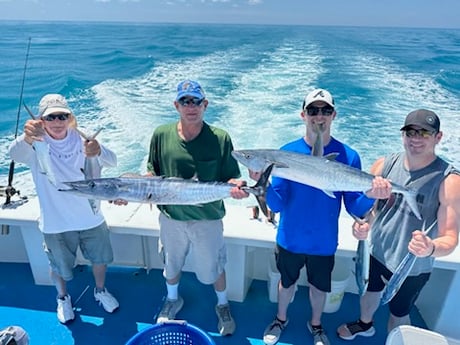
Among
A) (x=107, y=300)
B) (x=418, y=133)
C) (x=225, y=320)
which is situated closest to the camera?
(x=418, y=133)

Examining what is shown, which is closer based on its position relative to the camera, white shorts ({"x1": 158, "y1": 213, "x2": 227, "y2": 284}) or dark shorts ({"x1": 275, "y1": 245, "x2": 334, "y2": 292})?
dark shorts ({"x1": 275, "y1": 245, "x2": 334, "y2": 292})

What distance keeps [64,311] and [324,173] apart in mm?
2135

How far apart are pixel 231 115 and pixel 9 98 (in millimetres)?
6821

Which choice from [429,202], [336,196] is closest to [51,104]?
[336,196]

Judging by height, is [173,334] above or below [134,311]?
above

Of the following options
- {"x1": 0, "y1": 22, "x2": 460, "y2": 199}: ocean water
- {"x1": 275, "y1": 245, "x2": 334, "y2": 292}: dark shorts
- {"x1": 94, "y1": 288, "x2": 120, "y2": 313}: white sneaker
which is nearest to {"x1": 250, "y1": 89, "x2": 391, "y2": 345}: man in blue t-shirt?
{"x1": 275, "y1": 245, "x2": 334, "y2": 292}: dark shorts

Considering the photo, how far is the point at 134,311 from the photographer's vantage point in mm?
2943

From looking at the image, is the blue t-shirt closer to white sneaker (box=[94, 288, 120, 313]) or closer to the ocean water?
white sneaker (box=[94, 288, 120, 313])

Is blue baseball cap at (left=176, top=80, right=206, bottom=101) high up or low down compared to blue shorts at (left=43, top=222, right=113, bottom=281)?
up

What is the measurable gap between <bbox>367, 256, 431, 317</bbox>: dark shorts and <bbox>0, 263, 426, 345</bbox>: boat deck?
47cm

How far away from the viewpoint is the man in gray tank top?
6.35 ft

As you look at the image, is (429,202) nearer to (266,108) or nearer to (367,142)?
(367,142)

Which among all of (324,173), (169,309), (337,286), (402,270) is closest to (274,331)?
(337,286)

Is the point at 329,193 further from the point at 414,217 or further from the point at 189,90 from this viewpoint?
the point at 189,90
